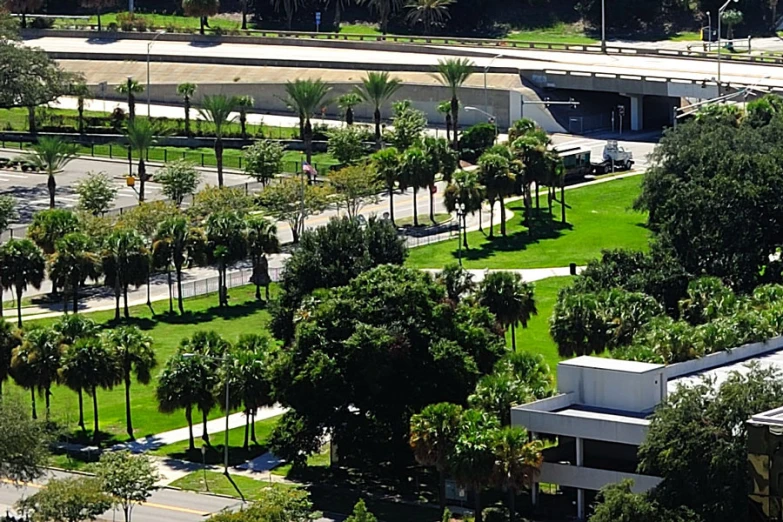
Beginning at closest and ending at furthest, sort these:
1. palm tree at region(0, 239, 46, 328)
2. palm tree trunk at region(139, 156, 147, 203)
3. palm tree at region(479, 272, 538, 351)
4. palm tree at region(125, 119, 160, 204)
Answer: palm tree at region(479, 272, 538, 351), palm tree at region(0, 239, 46, 328), palm tree trunk at region(139, 156, 147, 203), palm tree at region(125, 119, 160, 204)

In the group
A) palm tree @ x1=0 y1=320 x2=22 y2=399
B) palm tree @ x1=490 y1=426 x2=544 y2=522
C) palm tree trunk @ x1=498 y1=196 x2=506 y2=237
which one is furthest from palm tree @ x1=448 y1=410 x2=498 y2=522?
palm tree trunk @ x1=498 y1=196 x2=506 y2=237

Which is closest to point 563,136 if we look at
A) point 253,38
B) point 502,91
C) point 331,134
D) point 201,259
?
point 502,91

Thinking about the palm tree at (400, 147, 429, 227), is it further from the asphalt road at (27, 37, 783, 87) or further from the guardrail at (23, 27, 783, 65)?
the guardrail at (23, 27, 783, 65)

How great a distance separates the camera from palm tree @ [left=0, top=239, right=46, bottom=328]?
111938 millimetres

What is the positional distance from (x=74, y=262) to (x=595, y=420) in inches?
1657

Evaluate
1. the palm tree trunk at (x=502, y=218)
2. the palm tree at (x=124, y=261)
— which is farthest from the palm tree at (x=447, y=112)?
the palm tree at (x=124, y=261)

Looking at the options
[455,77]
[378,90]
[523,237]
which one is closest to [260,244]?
[523,237]

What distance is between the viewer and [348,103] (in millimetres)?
163500

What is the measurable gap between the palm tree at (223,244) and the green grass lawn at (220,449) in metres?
25.1

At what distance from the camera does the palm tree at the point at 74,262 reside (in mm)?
113062

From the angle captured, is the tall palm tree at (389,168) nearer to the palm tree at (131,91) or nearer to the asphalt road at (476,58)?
the palm tree at (131,91)

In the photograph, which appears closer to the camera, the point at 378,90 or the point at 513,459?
the point at 513,459

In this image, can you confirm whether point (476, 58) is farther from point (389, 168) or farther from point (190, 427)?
point (190, 427)

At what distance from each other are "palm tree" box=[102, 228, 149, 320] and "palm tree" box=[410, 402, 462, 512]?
37025 mm
